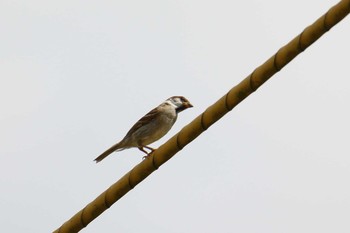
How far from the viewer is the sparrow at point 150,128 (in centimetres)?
1502

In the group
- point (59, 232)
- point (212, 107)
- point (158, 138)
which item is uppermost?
point (212, 107)

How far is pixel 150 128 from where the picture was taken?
1513 cm

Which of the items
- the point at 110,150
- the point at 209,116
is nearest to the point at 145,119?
the point at 110,150

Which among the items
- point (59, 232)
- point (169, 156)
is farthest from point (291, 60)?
point (59, 232)

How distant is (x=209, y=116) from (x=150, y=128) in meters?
5.77

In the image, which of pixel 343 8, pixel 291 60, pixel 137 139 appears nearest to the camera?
pixel 343 8

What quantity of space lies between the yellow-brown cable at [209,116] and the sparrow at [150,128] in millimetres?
4433

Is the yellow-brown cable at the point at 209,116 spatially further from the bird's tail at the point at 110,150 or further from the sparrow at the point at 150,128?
the sparrow at the point at 150,128

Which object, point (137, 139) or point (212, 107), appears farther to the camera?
point (137, 139)

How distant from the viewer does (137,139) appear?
14.9 meters

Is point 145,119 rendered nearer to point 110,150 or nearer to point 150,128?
point 150,128

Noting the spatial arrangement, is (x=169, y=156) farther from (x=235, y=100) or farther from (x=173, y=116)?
(x=173, y=116)

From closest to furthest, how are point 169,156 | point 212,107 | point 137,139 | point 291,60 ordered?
point 291,60, point 212,107, point 169,156, point 137,139

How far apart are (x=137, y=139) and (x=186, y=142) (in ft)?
17.2
